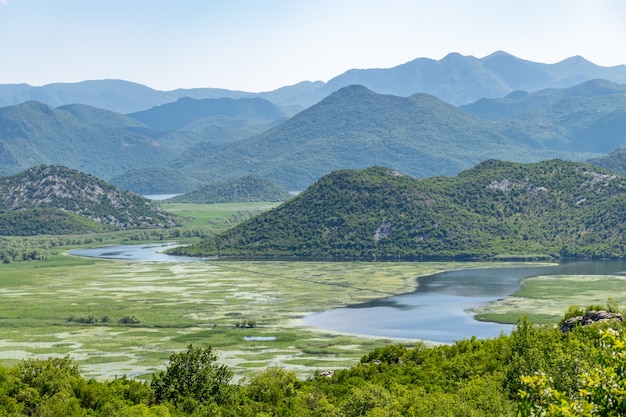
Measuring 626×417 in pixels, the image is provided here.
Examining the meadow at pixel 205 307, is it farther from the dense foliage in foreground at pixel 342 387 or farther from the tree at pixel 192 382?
the dense foliage in foreground at pixel 342 387

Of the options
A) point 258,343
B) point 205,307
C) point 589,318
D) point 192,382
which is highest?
point 589,318

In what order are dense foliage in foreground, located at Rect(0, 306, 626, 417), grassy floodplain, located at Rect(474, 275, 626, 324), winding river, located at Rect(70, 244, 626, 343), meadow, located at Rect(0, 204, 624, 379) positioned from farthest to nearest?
1. grassy floodplain, located at Rect(474, 275, 626, 324)
2. winding river, located at Rect(70, 244, 626, 343)
3. meadow, located at Rect(0, 204, 624, 379)
4. dense foliage in foreground, located at Rect(0, 306, 626, 417)

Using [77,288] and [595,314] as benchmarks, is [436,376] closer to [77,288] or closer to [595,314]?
[595,314]

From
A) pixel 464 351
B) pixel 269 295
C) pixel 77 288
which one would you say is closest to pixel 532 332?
pixel 464 351

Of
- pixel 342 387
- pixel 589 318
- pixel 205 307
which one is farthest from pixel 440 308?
pixel 342 387

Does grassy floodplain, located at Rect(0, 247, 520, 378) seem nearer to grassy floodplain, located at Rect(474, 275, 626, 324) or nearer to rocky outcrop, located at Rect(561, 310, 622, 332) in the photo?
grassy floodplain, located at Rect(474, 275, 626, 324)

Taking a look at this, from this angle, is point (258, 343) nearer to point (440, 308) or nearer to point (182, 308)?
point (182, 308)

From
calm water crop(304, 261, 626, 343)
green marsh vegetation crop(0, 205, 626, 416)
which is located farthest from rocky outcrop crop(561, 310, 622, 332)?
calm water crop(304, 261, 626, 343)
